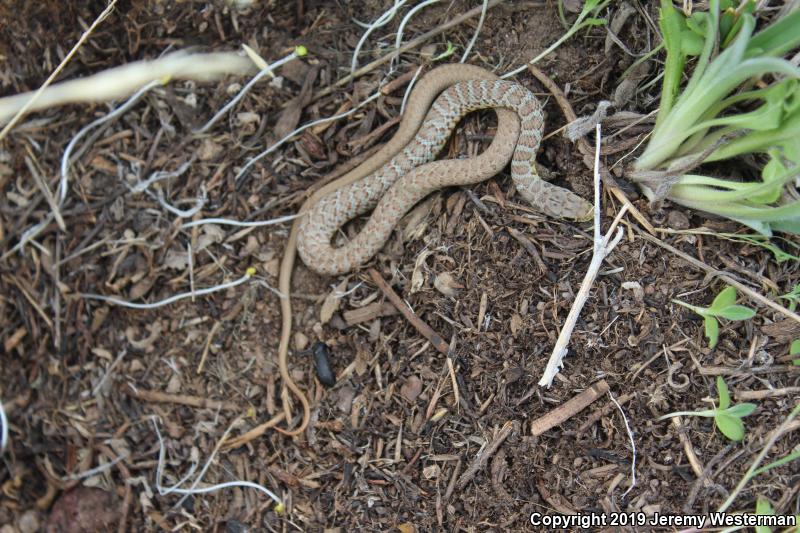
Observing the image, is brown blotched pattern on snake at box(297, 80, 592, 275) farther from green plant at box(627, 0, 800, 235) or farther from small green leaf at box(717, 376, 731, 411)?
small green leaf at box(717, 376, 731, 411)

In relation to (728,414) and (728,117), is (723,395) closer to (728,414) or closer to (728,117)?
(728,414)

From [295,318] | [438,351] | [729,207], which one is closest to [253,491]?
[295,318]

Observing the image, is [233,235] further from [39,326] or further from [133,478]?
[133,478]

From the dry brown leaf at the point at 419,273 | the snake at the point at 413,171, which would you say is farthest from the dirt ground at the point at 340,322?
the snake at the point at 413,171

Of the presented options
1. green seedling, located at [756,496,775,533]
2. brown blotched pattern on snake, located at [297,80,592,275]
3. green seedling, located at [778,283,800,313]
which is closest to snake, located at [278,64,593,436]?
brown blotched pattern on snake, located at [297,80,592,275]

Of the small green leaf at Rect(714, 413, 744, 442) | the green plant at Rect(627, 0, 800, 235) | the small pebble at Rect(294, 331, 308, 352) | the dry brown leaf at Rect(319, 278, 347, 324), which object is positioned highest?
the green plant at Rect(627, 0, 800, 235)

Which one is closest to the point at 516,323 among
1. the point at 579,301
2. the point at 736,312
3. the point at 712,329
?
the point at 579,301
